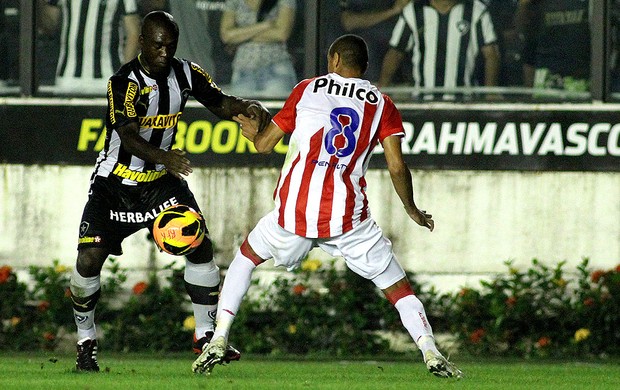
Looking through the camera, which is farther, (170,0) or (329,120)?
(170,0)

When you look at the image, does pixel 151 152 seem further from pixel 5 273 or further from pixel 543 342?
pixel 543 342

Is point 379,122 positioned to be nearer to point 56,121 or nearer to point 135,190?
point 135,190

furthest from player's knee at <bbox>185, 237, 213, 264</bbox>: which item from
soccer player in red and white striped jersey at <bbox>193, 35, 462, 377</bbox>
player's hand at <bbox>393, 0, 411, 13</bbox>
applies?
player's hand at <bbox>393, 0, 411, 13</bbox>

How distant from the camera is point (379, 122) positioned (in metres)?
10.6

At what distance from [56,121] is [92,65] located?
67 centimetres

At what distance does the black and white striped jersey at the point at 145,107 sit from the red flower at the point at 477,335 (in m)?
4.03

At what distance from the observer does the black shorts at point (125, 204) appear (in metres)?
11.6

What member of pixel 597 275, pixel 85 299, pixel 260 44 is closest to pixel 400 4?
pixel 260 44

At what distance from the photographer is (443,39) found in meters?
15.5

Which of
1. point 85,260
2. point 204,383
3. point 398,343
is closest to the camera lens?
point 204,383

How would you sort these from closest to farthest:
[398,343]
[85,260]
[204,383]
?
[204,383]
[85,260]
[398,343]

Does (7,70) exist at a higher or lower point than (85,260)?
higher

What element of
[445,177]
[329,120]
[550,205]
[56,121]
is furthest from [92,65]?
[329,120]

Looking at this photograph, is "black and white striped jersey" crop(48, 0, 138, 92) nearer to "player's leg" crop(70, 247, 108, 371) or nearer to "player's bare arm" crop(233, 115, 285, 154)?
"player's leg" crop(70, 247, 108, 371)
